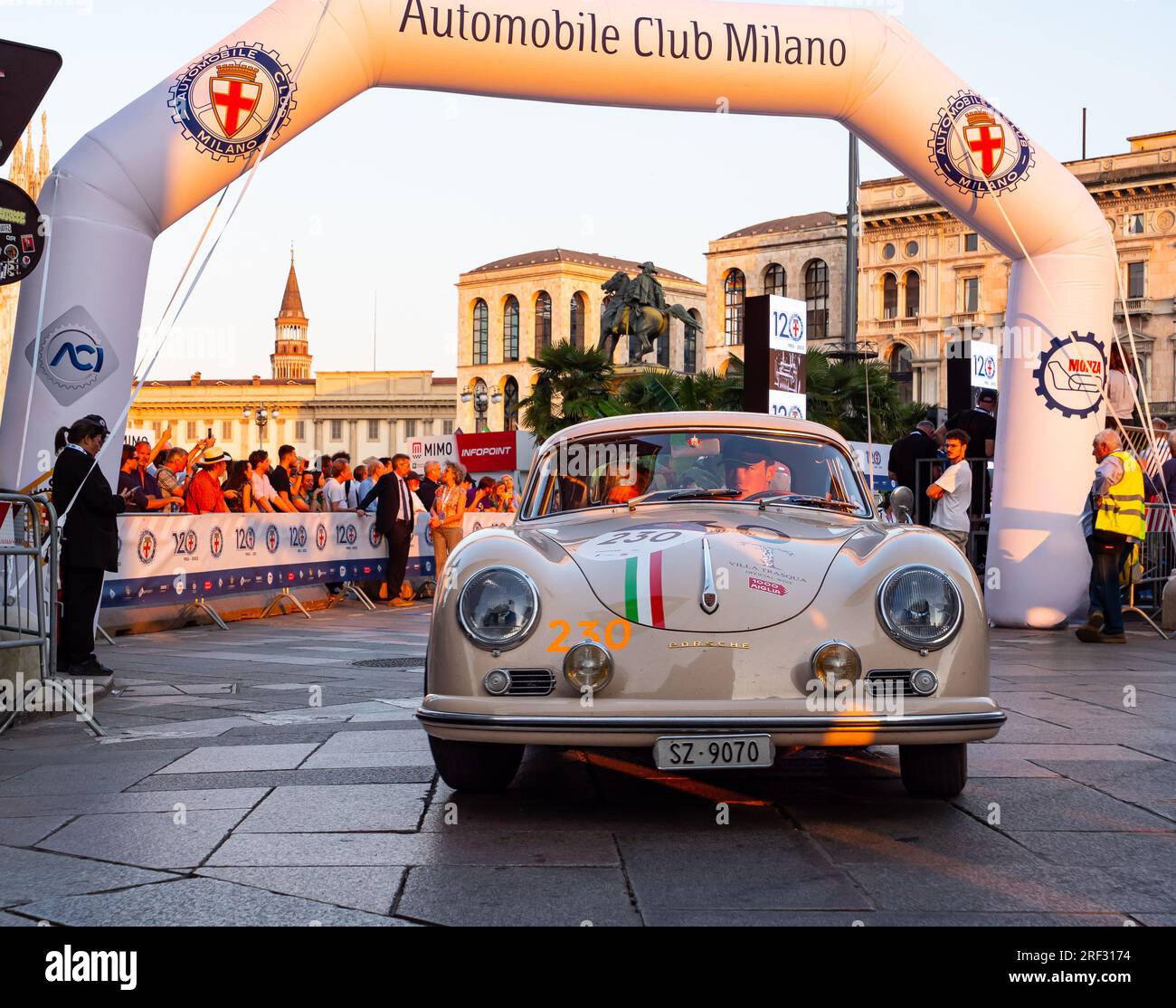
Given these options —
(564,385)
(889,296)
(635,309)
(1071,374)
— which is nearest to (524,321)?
(889,296)

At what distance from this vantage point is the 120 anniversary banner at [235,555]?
13.5m

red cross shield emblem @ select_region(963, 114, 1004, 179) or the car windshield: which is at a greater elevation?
red cross shield emblem @ select_region(963, 114, 1004, 179)

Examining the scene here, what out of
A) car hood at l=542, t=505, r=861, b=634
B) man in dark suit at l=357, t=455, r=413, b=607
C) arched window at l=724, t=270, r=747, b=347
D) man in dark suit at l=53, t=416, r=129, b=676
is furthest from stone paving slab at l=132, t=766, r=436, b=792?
arched window at l=724, t=270, r=747, b=347

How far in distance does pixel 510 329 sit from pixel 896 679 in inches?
4117

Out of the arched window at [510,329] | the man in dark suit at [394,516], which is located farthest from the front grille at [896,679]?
the arched window at [510,329]

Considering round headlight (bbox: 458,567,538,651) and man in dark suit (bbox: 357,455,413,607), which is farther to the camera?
man in dark suit (bbox: 357,455,413,607)

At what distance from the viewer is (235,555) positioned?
50.2 feet

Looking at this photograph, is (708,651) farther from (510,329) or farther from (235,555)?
(510,329)

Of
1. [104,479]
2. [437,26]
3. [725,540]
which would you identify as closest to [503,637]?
[725,540]

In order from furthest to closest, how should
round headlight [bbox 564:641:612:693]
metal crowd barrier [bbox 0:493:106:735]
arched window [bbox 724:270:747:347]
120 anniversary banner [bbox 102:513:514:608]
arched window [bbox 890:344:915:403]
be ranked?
arched window [bbox 724:270:747:347] < arched window [bbox 890:344:915:403] < 120 anniversary banner [bbox 102:513:514:608] < metal crowd barrier [bbox 0:493:106:735] < round headlight [bbox 564:641:612:693]

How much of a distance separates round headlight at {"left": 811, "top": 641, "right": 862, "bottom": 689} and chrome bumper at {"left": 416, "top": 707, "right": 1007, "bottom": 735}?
0.14m

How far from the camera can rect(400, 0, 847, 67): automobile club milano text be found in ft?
35.9

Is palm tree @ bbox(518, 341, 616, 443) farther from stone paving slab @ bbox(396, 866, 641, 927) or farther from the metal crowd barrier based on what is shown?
stone paving slab @ bbox(396, 866, 641, 927)

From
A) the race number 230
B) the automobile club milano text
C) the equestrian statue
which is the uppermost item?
the equestrian statue
